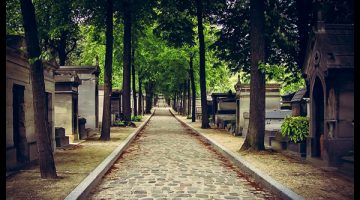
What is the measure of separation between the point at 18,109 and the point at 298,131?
8388 mm

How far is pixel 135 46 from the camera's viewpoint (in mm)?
30906

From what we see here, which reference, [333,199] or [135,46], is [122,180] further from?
[135,46]

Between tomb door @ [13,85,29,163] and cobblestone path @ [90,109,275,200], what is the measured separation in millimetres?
2424

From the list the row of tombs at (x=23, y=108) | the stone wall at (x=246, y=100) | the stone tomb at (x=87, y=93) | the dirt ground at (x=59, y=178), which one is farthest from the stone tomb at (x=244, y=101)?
the dirt ground at (x=59, y=178)

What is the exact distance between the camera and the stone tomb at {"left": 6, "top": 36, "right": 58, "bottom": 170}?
30.2ft

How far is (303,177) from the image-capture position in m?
8.45

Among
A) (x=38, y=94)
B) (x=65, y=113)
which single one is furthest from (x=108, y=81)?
(x=38, y=94)

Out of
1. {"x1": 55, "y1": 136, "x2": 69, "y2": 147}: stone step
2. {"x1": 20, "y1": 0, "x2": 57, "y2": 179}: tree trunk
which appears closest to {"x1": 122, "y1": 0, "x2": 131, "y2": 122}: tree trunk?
{"x1": 55, "y1": 136, "x2": 69, "y2": 147}: stone step

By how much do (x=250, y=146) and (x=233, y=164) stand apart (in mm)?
1946

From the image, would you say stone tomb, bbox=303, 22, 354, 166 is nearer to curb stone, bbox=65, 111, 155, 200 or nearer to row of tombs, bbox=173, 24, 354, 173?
row of tombs, bbox=173, 24, 354, 173

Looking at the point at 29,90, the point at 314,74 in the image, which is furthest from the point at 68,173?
the point at 314,74

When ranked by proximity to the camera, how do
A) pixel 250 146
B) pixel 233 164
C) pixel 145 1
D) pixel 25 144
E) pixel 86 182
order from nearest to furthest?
pixel 86 182, pixel 25 144, pixel 233 164, pixel 250 146, pixel 145 1

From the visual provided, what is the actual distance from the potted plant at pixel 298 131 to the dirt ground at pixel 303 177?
0.54 meters

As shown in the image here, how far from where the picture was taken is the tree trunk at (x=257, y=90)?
13.1 m
